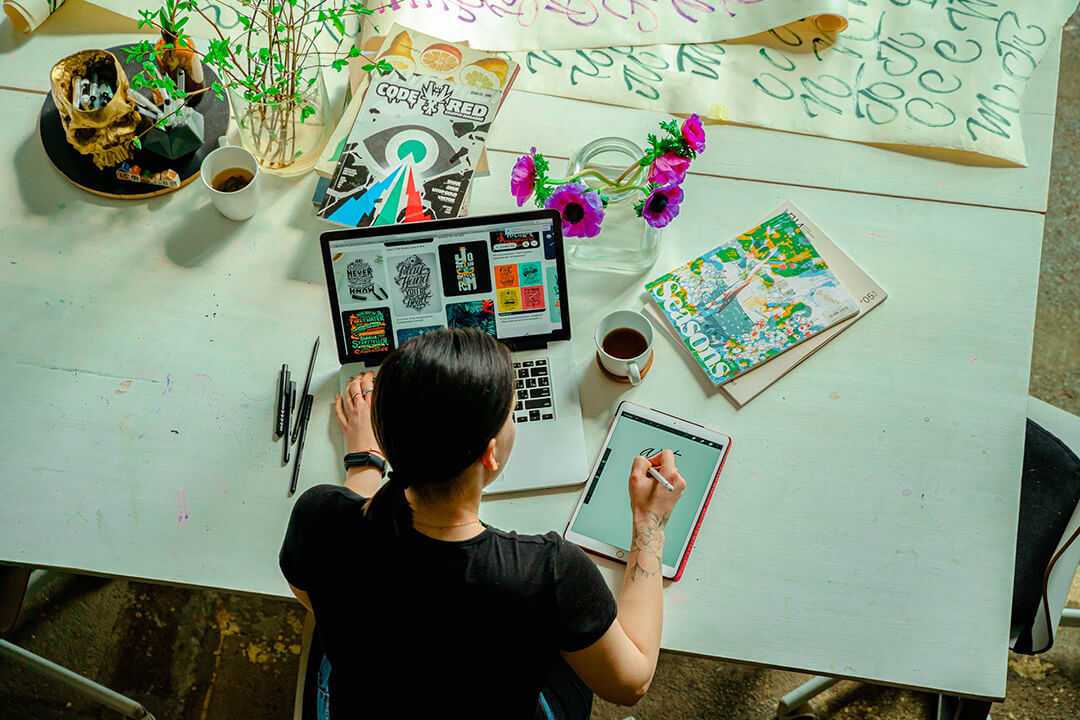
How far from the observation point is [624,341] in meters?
1.15

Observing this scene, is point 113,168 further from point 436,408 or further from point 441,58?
point 436,408

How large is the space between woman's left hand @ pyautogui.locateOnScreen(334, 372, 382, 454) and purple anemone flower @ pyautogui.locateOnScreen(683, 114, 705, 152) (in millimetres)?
503

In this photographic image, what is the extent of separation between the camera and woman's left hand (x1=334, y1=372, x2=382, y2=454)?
1099 millimetres

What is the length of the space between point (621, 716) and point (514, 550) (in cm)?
100

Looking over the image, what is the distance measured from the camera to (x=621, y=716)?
172cm

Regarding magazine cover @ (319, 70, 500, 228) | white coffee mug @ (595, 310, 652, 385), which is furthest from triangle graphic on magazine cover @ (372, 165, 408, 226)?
white coffee mug @ (595, 310, 652, 385)

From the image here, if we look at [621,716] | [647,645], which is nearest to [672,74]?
[647,645]

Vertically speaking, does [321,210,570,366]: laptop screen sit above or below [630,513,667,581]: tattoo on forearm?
above

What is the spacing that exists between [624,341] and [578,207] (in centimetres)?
20

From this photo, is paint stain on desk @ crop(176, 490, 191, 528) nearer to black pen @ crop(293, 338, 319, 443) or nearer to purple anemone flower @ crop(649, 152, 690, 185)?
black pen @ crop(293, 338, 319, 443)

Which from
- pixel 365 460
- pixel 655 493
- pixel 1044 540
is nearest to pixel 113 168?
pixel 365 460

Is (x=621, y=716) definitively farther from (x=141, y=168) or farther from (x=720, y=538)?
(x=141, y=168)

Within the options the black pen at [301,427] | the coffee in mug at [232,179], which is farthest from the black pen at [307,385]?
the coffee in mug at [232,179]

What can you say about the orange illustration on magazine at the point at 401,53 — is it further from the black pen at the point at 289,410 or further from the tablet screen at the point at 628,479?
the tablet screen at the point at 628,479
